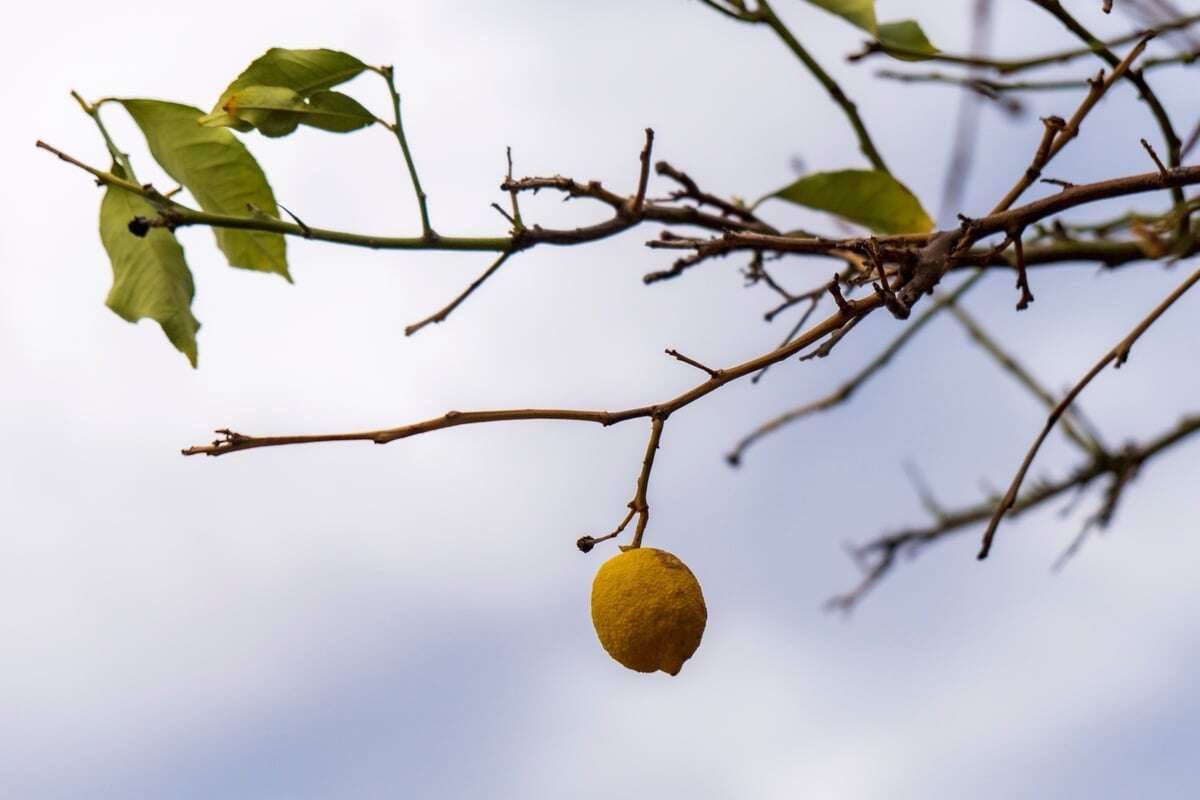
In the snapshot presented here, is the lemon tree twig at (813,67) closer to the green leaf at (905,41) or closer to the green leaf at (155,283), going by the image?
the green leaf at (905,41)

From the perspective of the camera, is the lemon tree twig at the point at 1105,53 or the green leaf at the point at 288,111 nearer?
the green leaf at the point at 288,111

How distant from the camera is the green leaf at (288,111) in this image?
123cm

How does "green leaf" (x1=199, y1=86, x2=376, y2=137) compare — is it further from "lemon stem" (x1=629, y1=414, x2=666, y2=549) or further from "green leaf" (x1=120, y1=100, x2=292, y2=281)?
"lemon stem" (x1=629, y1=414, x2=666, y2=549)

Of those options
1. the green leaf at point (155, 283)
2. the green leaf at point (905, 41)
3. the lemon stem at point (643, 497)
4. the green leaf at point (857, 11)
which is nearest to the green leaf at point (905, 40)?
the green leaf at point (905, 41)

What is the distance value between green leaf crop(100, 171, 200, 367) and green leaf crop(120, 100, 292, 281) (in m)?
0.04

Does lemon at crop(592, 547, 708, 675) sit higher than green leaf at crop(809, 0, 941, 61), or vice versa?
green leaf at crop(809, 0, 941, 61)

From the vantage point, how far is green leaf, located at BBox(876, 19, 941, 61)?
1288 millimetres

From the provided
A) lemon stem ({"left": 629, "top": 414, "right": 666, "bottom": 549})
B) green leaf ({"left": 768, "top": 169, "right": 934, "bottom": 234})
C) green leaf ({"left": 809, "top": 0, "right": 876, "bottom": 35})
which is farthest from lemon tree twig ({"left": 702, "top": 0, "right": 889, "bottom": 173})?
lemon stem ({"left": 629, "top": 414, "right": 666, "bottom": 549})

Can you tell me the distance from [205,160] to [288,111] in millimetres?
92

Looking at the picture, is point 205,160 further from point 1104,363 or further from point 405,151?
point 1104,363

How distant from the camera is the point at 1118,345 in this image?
1185 millimetres

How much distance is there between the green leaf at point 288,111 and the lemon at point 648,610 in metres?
0.50

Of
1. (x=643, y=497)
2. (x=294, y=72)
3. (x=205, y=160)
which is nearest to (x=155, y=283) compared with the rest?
(x=205, y=160)

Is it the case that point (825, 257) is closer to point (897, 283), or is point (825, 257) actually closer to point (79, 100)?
point (897, 283)
